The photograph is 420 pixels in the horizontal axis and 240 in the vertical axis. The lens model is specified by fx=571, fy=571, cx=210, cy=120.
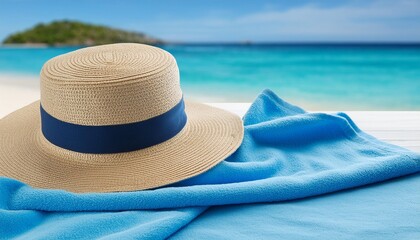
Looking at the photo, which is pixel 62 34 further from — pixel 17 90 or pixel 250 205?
pixel 250 205

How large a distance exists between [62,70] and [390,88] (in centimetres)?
353

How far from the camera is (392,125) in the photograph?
1768 mm

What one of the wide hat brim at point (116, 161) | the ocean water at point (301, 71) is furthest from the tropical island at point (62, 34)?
the wide hat brim at point (116, 161)

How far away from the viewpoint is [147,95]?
1187 millimetres

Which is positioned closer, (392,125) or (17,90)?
(392,125)

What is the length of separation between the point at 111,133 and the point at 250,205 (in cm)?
32

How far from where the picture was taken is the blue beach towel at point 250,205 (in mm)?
992

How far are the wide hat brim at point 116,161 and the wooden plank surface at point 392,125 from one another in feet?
1.76

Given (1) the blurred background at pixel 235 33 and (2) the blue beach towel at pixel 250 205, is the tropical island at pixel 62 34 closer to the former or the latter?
(1) the blurred background at pixel 235 33

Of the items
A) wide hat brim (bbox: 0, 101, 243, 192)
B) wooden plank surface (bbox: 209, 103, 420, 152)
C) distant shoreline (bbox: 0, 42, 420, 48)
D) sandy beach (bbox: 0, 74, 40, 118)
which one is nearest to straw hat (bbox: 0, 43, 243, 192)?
wide hat brim (bbox: 0, 101, 243, 192)

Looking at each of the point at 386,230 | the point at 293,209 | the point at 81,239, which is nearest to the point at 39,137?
the point at 81,239

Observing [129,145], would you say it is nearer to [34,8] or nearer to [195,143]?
[195,143]

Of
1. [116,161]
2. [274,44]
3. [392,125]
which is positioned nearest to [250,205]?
[116,161]

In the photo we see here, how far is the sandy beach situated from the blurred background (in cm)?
2
